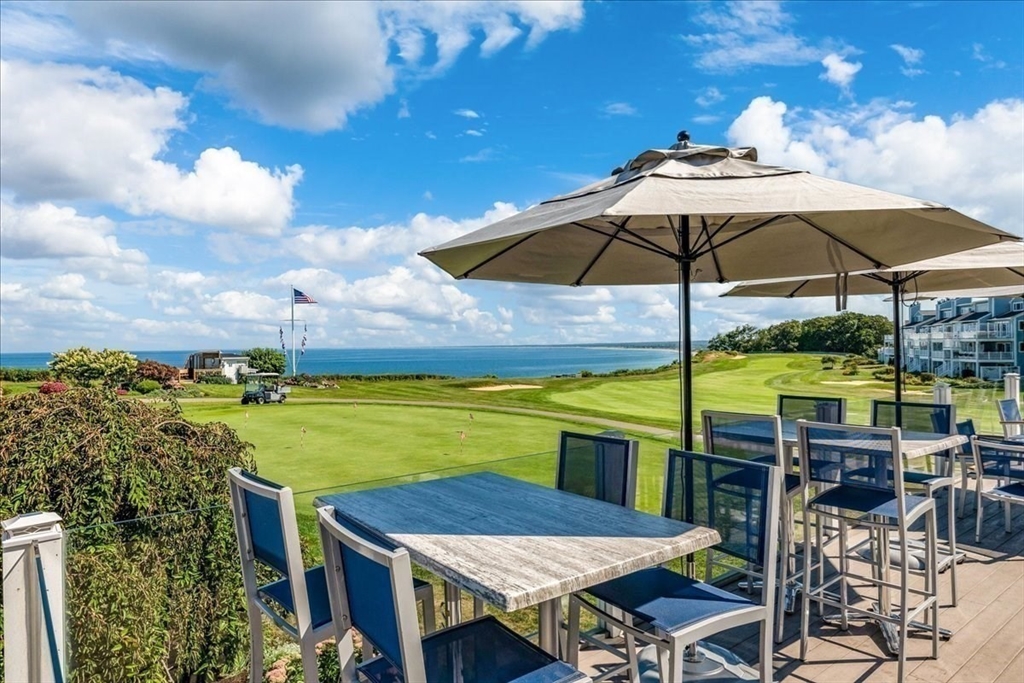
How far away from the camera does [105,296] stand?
116 ft

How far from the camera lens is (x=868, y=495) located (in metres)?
2.55

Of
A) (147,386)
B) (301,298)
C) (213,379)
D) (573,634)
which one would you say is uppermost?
(301,298)

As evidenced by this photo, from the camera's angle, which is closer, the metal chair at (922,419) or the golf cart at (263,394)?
the metal chair at (922,419)

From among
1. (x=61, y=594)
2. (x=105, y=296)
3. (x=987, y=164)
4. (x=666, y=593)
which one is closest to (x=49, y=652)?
(x=61, y=594)

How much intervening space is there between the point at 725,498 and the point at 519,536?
78 cm

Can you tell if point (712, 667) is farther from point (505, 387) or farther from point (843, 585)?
point (505, 387)

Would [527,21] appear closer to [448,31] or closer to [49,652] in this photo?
[448,31]

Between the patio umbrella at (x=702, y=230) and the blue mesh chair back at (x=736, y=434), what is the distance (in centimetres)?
23

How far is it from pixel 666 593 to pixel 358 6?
753 cm

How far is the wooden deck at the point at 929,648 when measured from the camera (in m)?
2.36

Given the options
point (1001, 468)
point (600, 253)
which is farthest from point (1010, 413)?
point (600, 253)

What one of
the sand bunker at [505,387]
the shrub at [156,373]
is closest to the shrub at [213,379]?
the shrub at [156,373]

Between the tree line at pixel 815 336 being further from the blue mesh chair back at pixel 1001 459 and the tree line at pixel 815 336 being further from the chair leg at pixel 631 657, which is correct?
the chair leg at pixel 631 657

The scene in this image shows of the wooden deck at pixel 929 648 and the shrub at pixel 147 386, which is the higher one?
the wooden deck at pixel 929 648
